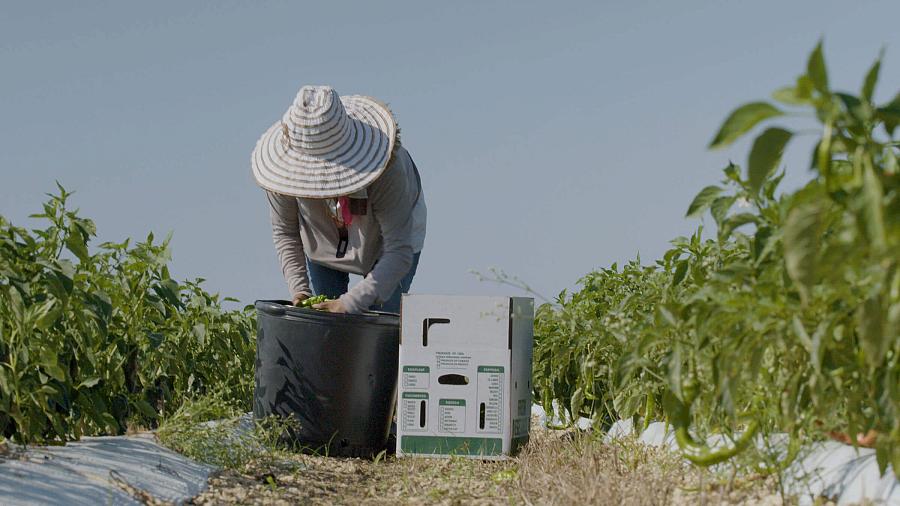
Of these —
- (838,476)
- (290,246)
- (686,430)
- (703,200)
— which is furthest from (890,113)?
(290,246)

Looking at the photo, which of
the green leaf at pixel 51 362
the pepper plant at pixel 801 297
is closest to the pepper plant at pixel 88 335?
the green leaf at pixel 51 362

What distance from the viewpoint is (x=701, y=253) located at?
2.89m

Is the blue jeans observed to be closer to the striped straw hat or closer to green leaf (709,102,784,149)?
the striped straw hat

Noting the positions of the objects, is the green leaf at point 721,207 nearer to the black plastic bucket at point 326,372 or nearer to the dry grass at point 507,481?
the dry grass at point 507,481

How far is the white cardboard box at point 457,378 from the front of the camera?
371cm

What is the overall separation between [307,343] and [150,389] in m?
0.72

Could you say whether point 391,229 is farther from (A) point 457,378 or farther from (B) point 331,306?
(A) point 457,378

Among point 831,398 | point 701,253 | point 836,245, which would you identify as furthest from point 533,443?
point 836,245

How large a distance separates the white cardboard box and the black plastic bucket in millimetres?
129

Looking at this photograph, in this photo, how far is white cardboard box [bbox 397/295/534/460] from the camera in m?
3.71

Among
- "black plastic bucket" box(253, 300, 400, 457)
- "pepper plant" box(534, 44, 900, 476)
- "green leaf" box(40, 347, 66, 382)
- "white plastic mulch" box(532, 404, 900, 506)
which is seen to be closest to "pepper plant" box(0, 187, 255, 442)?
"green leaf" box(40, 347, 66, 382)

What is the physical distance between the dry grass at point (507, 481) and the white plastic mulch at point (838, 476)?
86 mm

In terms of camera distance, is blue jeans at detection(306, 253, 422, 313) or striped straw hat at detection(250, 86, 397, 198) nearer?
striped straw hat at detection(250, 86, 397, 198)

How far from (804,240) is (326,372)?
8.32 feet
